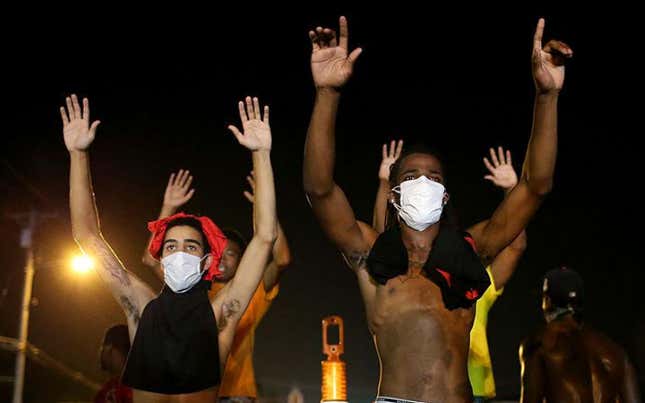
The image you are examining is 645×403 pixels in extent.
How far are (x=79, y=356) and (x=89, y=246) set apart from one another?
9.35 meters

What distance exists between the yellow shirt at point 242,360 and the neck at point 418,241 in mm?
1490

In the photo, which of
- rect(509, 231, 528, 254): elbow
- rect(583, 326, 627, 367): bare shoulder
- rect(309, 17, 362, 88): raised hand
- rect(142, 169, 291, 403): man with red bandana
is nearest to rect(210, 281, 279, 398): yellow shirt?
rect(142, 169, 291, 403): man with red bandana

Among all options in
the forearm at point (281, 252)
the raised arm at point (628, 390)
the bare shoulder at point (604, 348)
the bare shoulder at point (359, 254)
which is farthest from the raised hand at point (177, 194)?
the raised arm at point (628, 390)

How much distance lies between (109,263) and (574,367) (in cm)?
297

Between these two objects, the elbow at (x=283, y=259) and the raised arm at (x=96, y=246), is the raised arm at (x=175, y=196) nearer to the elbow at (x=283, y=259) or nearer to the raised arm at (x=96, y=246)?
the elbow at (x=283, y=259)

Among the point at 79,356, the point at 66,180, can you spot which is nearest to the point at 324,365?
the point at 66,180

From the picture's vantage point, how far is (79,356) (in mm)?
13062

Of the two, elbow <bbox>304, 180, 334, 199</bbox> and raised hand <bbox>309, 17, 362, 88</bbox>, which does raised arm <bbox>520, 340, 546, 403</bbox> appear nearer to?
elbow <bbox>304, 180, 334, 199</bbox>

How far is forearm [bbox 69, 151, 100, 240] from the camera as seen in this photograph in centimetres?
441

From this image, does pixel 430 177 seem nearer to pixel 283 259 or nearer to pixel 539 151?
pixel 539 151

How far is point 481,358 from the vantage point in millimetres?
5520

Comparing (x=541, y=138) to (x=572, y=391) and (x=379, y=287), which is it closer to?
(x=379, y=287)

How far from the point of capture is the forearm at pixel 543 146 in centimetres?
376

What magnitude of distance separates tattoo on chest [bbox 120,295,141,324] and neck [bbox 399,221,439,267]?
1.56 meters
